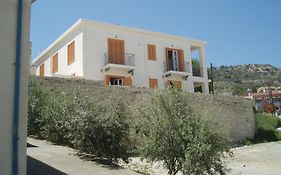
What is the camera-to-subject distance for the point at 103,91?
20.7 meters

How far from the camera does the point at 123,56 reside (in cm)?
2805

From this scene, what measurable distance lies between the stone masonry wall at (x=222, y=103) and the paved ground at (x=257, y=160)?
6.87 ft

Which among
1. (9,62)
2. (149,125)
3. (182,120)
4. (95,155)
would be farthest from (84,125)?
(9,62)

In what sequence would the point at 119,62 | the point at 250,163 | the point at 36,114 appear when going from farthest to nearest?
the point at 119,62 < the point at 250,163 < the point at 36,114

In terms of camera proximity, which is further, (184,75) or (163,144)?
(184,75)

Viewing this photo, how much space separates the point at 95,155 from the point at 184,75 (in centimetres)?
1897

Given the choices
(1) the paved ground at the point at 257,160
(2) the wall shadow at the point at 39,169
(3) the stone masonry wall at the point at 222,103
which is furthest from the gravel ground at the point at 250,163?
(2) the wall shadow at the point at 39,169

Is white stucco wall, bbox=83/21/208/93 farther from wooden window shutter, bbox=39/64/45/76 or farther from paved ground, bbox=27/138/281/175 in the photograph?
paved ground, bbox=27/138/281/175

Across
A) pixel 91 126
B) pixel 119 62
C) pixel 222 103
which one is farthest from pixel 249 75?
pixel 91 126

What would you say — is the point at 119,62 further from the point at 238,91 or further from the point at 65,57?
the point at 238,91

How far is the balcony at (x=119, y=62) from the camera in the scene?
1056 inches

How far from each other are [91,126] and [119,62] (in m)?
15.4

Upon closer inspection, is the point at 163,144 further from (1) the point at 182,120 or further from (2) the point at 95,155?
(2) the point at 95,155

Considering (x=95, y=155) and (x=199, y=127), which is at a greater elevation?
(x=199, y=127)
